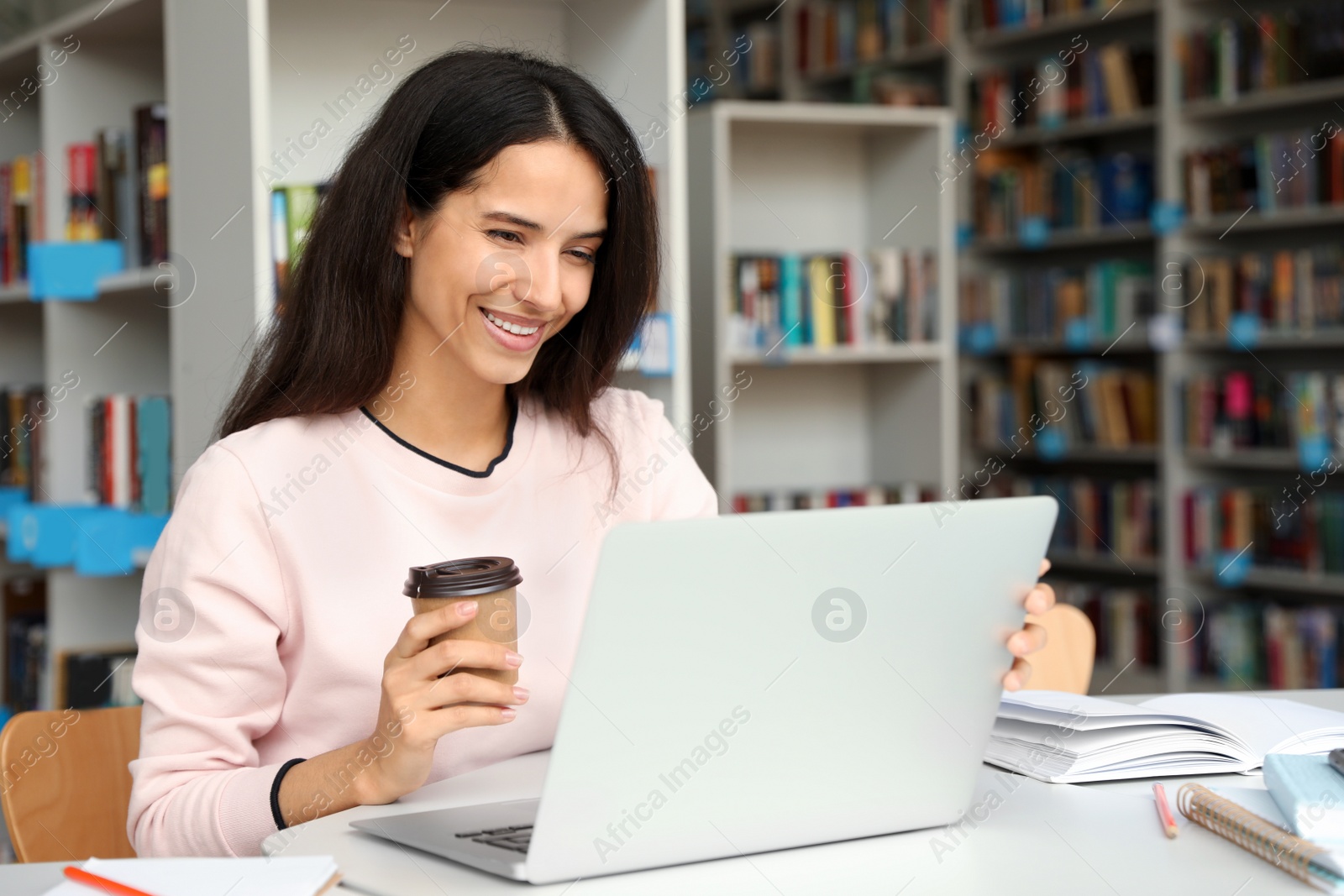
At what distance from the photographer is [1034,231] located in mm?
4773

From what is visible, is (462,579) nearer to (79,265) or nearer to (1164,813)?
(1164,813)

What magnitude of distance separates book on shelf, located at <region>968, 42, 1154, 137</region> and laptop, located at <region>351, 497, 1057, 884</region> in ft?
12.7

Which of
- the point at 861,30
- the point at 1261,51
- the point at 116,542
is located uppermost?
the point at 861,30

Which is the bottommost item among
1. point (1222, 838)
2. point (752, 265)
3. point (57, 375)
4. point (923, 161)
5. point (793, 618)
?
point (1222, 838)

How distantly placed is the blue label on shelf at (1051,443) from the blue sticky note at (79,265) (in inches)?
122

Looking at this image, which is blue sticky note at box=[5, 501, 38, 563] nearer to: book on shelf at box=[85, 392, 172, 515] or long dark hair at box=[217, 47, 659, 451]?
book on shelf at box=[85, 392, 172, 515]

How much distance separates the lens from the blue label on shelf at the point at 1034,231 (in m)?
4.77

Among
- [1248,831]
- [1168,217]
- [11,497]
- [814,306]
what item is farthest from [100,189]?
[1168,217]

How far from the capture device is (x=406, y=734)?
105 centimetres

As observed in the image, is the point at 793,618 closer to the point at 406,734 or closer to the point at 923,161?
the point at 406,734

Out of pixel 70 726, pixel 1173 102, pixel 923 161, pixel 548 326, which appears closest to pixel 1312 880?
pixel 548 326

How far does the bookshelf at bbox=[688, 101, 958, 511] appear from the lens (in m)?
3.36

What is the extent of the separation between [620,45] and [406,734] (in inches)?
69.7

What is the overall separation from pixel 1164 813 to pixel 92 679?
2.42 m
